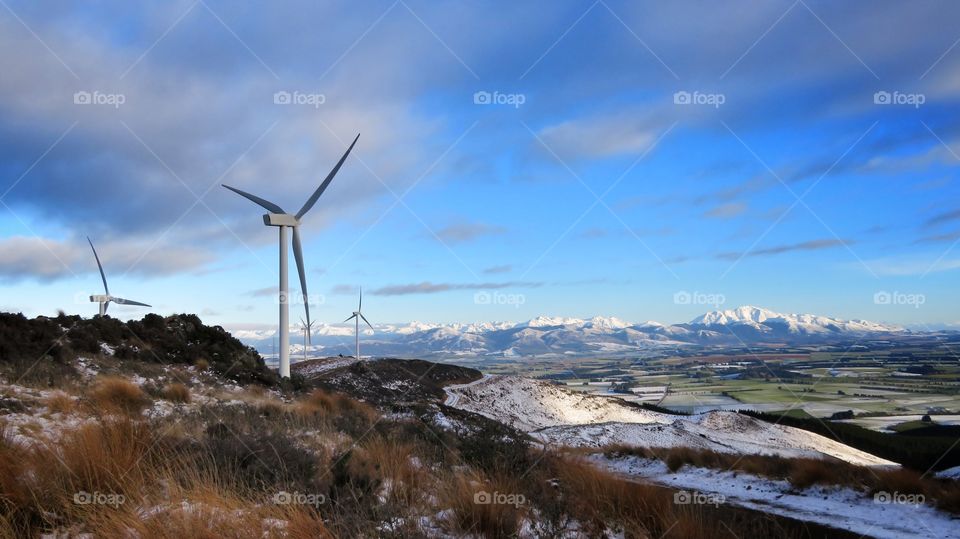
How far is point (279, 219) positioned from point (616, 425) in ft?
85.9

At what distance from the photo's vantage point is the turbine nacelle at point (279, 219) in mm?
29375

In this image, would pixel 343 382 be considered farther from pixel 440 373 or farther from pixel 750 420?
pixel 750 420

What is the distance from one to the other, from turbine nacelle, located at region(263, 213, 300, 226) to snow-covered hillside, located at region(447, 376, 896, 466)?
58.9 feet

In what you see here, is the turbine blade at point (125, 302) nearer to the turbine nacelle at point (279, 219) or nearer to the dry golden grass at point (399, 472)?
the turbine nacelle at point (279, 219)

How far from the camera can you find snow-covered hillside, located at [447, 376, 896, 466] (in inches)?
1375

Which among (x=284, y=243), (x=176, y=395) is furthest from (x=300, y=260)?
(x=176, y=395)

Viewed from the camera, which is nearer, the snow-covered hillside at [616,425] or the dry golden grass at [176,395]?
the dry golden grass at [176,395]

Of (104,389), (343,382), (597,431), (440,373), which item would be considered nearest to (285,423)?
(104,389)

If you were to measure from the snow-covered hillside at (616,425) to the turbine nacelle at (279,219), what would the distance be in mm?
17957

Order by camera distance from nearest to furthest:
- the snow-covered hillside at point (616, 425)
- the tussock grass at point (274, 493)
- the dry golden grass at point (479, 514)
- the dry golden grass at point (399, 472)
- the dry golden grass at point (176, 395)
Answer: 1. the tussock grass at point (274, 493)
2. the dry golden grass at point (479, 514)
3. the dry golden grass at point (399, 472)
4. the dry golden grass at point (176, 395)
5. the snow-covered hillside at point (616, 425)

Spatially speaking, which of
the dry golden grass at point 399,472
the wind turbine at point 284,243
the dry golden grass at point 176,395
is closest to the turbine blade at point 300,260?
the wind turbine at point 284,243

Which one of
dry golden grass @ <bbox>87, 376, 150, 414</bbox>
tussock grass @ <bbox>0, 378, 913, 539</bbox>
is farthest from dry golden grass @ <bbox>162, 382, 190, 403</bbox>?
tussock grass @ <bbox>0, 378, 913, 539</bbox>

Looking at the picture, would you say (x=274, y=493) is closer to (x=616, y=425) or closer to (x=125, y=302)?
(x=616, y=425)

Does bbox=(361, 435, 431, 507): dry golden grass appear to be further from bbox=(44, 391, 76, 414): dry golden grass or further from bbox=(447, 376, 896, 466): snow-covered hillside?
bbox=(447, 376, 896, 466): snow-covered hillside
